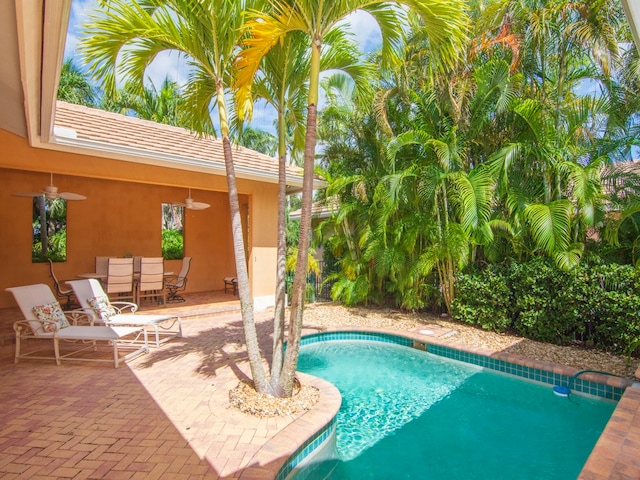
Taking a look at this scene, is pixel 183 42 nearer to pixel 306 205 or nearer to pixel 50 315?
pixel 306 205

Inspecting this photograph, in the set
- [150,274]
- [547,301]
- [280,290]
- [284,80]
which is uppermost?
[284,80]

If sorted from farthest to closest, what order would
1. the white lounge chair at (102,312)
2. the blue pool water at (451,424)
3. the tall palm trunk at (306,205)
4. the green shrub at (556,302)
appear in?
1. the white lounge chair at (102,312)
2. the green shrub at (556,302)
3. the tall palm trunk at (306,205)
4. the blue pool water at (451,424)

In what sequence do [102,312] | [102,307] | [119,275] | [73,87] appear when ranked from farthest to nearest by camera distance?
[73,87]
[119,275]
[102,307]
[102,312]

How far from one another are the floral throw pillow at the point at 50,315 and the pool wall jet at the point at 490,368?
15.5 feet

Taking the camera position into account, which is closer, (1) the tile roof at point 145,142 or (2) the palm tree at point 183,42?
(2) the palm tree at point 183,42

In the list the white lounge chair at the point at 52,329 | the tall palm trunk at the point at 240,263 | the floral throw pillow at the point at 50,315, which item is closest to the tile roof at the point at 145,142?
the tall palm trunk at the point at 240,263

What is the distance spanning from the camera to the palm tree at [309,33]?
4098 mm

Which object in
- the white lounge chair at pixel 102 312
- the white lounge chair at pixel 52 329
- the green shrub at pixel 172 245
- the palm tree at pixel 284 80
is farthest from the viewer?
the green shrub at pixel 172 245

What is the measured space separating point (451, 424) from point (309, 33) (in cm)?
545

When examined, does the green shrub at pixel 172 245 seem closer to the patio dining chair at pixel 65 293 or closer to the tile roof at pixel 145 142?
the patio dining chair at pixel 65 293

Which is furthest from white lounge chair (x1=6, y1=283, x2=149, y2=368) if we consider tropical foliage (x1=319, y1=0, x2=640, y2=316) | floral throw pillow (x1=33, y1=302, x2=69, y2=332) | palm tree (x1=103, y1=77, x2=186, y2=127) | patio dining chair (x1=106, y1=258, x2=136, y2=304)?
palm tree (x1=103, y1=77, x2=186, y2=127)

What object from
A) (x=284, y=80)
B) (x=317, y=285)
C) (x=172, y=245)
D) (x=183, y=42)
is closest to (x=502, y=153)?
(x=284, y=80)

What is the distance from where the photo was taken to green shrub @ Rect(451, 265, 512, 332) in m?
8.24

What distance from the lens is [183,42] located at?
4590 millimetres
